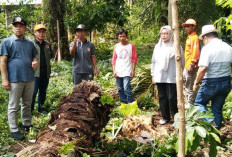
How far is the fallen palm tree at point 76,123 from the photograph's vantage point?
2.46m

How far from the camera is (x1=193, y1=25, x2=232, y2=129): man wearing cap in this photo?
4000mm

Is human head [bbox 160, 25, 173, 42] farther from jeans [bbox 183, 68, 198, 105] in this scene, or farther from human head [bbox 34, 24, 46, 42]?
human head [bbox 34, 24, 46, 42]

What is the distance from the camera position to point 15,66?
4242 millimetres

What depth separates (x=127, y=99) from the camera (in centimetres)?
594

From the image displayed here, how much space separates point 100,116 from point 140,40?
16066 mm

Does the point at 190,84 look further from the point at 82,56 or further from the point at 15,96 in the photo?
the point at 15,96

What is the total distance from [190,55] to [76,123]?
3361 millimetres

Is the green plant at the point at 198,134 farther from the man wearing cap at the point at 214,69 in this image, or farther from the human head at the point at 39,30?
the human head at the point at 39,30

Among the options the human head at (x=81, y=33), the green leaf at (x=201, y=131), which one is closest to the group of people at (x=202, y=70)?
the green leaf at (x=201, y=131)

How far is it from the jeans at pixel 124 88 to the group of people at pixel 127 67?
22 millimetres

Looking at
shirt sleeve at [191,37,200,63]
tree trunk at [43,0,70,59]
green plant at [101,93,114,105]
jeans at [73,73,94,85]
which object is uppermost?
tree trunk at [43,0,70,59]

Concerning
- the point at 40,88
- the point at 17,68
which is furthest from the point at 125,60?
the point at 17,68

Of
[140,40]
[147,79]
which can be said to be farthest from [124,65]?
[140,40]

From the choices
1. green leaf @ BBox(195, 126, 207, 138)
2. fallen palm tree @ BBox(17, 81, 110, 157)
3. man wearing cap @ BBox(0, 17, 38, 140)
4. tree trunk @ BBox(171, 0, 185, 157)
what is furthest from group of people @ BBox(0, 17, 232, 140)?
tree trunk @ BBox(171, 0, 185, 157)
